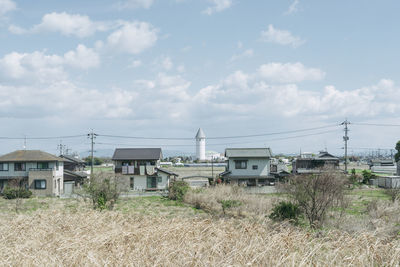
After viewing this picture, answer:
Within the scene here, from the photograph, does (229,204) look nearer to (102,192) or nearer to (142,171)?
(102,192)

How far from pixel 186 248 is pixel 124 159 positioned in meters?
34.6

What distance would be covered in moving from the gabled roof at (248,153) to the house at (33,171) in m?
19.3

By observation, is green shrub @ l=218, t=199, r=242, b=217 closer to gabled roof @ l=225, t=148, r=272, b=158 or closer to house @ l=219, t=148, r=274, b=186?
house @ l=219, t=148, r=274, b=186

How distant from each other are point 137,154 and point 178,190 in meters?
12.4

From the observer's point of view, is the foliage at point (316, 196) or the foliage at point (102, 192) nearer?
the foliage at point (316, 196)

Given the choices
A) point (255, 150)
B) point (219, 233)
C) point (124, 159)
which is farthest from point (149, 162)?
point (219, 233)

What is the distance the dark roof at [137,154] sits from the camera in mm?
40000

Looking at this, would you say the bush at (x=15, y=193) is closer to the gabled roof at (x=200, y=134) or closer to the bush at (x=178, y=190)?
the bush at (x=178, y=190)

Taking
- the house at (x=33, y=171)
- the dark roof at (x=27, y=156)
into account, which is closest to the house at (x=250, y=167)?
the house at (x=33, y=171)

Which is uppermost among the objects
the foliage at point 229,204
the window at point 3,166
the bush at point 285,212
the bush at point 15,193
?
the window at point 3,166

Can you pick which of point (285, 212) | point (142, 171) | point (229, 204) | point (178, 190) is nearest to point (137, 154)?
point (142, 171)

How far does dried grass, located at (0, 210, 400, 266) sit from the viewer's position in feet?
18.8

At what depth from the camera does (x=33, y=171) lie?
3462cm

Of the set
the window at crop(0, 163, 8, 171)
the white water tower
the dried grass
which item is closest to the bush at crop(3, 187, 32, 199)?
the window at crop(0, 163, 8, 171)
